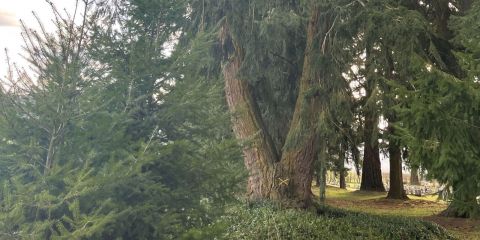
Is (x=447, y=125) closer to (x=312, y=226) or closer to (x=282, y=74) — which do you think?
(x=312, y=226)

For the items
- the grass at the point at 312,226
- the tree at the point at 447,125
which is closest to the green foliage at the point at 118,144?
the tree at the point at 447,125

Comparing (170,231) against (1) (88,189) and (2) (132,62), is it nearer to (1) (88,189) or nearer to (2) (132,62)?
(1) (88,189)

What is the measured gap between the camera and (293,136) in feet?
33.5

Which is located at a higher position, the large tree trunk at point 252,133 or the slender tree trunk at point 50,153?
the large tree trunk at point 252,133

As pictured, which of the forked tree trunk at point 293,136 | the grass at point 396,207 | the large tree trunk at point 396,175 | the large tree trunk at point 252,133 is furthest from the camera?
the large tree trunk at point 396,175

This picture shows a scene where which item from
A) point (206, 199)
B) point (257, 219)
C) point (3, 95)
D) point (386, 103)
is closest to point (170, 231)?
point (206, 199)

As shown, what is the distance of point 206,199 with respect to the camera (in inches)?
149

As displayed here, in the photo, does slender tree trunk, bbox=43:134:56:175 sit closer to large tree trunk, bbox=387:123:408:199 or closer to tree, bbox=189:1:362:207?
tree, bbox=189:1:362:207

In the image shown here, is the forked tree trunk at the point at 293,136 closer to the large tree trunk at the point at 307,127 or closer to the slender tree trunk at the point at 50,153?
the large tree trunk at the point at 307,127

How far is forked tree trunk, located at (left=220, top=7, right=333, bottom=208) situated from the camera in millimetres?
10250

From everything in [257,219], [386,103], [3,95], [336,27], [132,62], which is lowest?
[257,219]

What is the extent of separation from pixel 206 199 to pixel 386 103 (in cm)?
895

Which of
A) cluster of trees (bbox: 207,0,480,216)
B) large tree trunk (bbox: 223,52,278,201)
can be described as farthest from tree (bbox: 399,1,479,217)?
large tree trunk (bbox: 223,52,278,201)

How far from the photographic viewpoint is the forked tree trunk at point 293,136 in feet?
33.6
